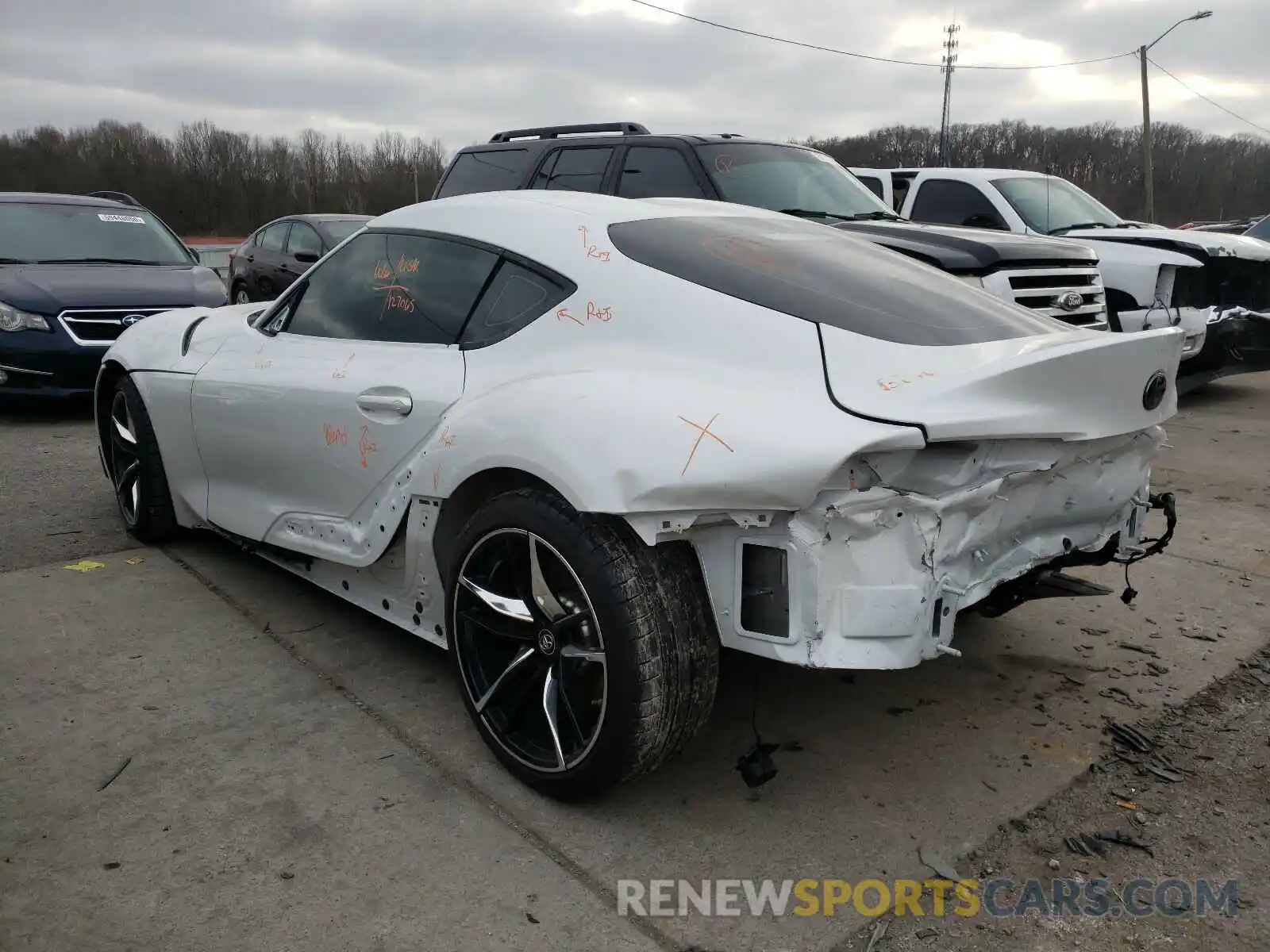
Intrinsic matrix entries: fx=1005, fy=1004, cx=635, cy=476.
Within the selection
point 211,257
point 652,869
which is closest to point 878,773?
point 652,869

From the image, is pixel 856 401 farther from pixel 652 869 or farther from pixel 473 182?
pixel 473 182

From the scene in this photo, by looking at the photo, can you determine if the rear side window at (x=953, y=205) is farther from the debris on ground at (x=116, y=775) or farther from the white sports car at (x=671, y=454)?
the debris on ground at (x=116, y=775)

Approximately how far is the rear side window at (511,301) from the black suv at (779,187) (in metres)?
3.50

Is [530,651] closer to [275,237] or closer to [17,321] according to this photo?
[17,321]

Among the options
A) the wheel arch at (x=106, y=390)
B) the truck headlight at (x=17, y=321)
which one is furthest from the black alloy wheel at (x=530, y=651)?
the truck headlight at (x=17, y=321)

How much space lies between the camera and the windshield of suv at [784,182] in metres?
6.71

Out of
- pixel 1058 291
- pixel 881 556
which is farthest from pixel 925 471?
pixel 1058 291

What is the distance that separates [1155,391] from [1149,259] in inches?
238

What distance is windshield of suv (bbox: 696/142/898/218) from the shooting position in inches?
264

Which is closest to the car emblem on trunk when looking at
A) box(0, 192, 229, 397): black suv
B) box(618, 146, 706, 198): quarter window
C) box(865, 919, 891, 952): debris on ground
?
box(865, 919, 891, 952): debris on ground

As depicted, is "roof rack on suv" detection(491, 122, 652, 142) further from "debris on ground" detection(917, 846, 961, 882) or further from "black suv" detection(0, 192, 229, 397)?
"debris on ground" detection(917, 846, 961, 882)

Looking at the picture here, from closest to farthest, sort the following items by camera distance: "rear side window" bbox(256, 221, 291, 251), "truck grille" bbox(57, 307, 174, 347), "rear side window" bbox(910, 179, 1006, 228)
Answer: "truck grille" bbox(57, 307, 174, 347) → "rear side window" bbox(910, 179, 1006, 228) → "rear side window" bbox(256, 221, 291, 251)

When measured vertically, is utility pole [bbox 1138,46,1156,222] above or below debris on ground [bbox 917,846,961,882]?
above

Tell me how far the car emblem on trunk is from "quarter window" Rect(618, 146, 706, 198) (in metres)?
4.29
